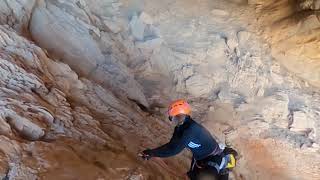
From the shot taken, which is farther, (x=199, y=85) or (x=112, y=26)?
(x=112, y=26)

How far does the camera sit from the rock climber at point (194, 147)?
4023mm

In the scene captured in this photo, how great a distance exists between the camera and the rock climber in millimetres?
4023

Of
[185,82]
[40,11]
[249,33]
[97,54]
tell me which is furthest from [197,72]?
[40,11]

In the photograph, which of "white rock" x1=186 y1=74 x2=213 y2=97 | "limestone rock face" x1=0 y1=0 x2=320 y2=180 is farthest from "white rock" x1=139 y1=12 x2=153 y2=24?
"white rock" x1=186 y1=74 x2=213 y2=97

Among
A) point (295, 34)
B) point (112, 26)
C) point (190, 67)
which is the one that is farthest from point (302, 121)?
point (112, 26)

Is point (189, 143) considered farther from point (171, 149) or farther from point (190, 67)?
point (190, 67)

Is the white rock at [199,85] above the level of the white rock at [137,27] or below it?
below

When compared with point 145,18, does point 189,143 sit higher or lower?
lower

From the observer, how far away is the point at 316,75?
19.5ft

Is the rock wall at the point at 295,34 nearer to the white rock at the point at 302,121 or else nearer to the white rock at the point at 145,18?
the white rock at the point at 302,121

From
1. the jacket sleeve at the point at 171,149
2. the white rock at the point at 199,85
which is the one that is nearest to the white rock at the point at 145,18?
the white rock at the point at 199,85

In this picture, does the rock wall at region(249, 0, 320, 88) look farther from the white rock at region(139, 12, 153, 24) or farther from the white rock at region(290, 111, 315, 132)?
the white rock at region(139, 12, 153, 24)

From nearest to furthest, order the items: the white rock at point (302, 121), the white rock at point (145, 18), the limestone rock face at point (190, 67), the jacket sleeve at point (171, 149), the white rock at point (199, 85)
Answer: the jacket sleeve at point (171, 149)
the limestone rock face at point (190, 67)
the white rock at point (302, 121)
the white rock at point (199, 85)
the white rock at point (145, 18)

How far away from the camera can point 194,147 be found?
412cm
